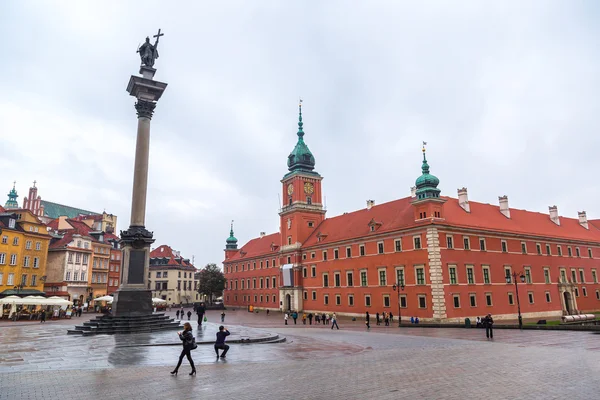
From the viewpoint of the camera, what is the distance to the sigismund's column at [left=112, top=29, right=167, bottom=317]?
2428cm

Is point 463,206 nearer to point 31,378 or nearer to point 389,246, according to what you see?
point 389,246

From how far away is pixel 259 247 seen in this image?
8269cm

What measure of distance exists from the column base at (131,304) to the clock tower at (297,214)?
4075 centimetres

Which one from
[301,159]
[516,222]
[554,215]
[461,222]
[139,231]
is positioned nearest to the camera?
[139,231]

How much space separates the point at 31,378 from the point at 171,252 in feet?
304

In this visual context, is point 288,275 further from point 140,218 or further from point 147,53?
point 147,53

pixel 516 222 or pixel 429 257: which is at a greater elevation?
pixel 516 222

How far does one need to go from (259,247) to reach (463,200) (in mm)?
43557

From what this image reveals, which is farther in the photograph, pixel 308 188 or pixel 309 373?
pixel 308 188

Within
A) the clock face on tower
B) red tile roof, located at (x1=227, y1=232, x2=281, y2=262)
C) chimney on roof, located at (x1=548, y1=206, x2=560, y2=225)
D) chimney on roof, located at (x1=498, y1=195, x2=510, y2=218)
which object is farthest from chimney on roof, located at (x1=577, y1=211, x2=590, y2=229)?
red tile roof, located at (x1=227, y1=232, x2=281, y2=262)

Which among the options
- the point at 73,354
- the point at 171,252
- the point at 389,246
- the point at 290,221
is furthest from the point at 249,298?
the point at 73,354

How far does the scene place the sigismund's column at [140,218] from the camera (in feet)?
79.7

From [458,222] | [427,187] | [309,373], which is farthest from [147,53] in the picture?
[458,222]

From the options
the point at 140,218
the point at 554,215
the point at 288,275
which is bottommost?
the point at 288,275
